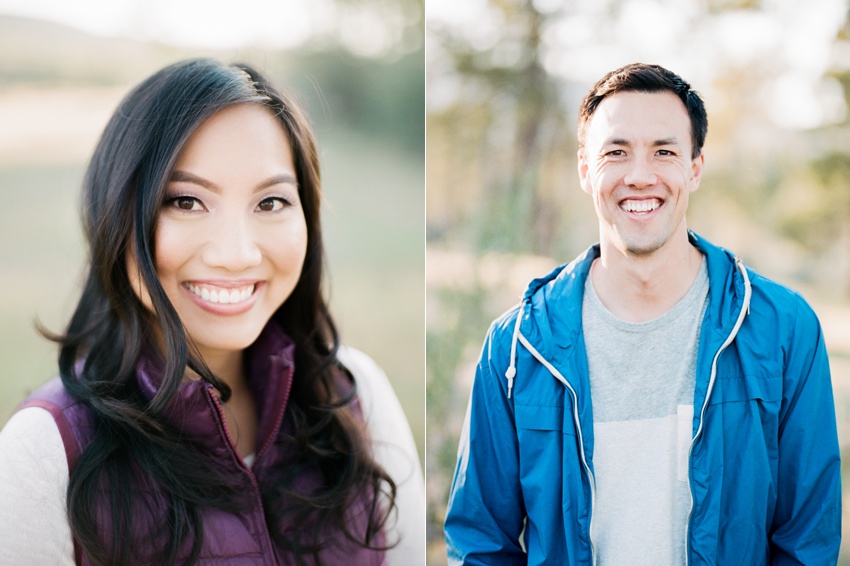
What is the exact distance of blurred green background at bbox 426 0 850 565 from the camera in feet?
9.54

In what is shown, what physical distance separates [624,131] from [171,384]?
118 centimetres

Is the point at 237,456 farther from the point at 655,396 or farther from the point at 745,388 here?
the point at 745,388

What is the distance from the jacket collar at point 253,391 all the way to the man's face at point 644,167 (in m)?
0.89

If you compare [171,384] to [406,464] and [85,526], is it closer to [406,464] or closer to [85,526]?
[85,526]

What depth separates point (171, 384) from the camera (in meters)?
1.83

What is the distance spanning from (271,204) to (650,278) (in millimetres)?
925

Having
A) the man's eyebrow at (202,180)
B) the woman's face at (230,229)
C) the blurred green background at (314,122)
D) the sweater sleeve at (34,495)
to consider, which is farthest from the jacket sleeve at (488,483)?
the blurred green background at (314,122)

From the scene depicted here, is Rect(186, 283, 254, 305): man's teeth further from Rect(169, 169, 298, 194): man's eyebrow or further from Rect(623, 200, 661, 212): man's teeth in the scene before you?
Rect(623, 200, 661, 212): man's teeth

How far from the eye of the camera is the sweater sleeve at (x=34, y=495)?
1660 millimetres

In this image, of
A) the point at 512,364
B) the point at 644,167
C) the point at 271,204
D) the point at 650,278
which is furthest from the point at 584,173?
the point at 271,204

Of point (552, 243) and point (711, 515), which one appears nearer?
point (711, 515)

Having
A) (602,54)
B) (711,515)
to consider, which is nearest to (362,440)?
(711,515)

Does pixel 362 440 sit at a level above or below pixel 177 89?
below

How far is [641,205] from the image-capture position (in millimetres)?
1920
